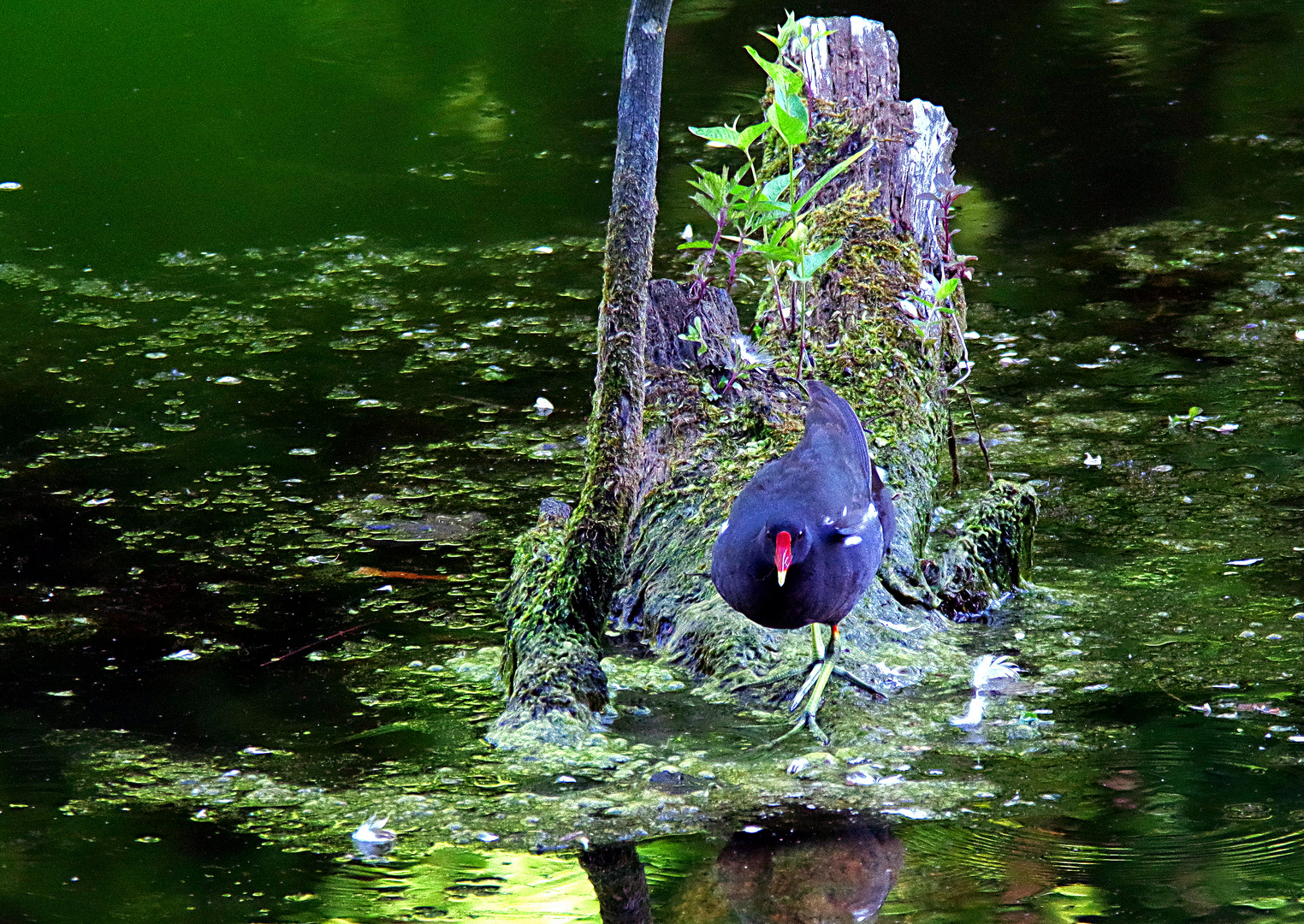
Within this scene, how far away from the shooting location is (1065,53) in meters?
10.5

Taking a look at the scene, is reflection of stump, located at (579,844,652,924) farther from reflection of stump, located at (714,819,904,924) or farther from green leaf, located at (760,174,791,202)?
green leaf, located at (760,174,791,202)

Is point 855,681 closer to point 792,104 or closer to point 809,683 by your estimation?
point 809,683

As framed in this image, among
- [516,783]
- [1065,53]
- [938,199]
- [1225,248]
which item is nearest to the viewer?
[516,783]

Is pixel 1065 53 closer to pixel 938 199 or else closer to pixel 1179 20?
Answer: pixel 1179 20

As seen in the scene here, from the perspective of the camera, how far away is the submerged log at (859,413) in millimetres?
3875

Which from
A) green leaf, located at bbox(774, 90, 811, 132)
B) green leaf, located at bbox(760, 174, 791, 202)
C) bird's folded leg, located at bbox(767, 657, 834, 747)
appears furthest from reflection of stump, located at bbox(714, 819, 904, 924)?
green leaf, located at bbox(774, 90, 811, 132)

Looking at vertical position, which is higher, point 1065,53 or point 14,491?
point 1065,53

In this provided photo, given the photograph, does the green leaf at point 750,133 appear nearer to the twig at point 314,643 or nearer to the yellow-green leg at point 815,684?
the yellow-green leg at point 815,684

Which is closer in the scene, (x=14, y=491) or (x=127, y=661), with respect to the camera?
(x=127, y=661)

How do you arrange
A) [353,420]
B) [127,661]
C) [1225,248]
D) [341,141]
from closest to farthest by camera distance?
[127,661]
[353,420]
[1225,248]
[341,141]

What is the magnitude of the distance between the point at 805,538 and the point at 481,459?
8.17 feet

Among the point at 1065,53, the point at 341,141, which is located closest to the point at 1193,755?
the point at 341,141

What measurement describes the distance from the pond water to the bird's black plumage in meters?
0.44

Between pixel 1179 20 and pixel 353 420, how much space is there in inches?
340
